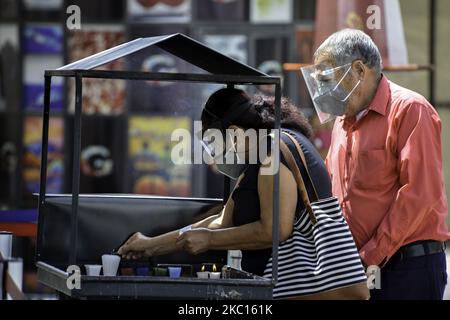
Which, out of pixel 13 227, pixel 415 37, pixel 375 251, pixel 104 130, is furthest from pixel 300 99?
pixel 375 251

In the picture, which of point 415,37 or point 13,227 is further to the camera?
point 415,37

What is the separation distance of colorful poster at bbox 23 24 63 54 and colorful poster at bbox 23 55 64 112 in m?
→ 0.07

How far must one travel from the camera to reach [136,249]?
4.10 metres

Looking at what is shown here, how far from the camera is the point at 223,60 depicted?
12.4 ft

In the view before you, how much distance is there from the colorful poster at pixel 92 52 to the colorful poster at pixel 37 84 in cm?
14

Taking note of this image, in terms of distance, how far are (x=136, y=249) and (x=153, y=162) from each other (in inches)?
224

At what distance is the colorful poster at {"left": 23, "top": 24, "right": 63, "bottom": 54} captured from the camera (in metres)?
9.86

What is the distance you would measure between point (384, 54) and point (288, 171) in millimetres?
2896

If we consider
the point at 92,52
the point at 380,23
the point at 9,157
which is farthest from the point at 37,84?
the point at 380,23

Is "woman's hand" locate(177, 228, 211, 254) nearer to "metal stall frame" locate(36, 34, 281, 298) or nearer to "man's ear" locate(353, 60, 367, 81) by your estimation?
"metal stall frame" locate(36, 34, 281, 298)

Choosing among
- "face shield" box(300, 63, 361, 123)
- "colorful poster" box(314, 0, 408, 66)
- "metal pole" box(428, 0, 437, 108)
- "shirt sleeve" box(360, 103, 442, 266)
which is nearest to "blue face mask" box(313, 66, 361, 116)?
"face shield" box(300, 63, 361, 123)

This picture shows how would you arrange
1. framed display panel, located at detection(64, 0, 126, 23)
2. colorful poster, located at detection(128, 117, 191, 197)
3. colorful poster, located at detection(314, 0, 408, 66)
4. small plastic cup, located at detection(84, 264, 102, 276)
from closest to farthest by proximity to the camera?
small plastic cup, located at detection(84, 264, 102, 276) → colorful poster, located at detection(314, 0, 408, 66) → colorful poster, located at detection(128, 117, 191, 197) → framed display panel, located at detection(64, 0, 126, 23)
